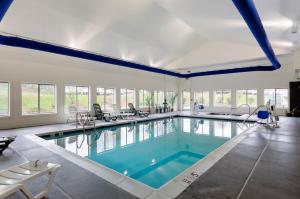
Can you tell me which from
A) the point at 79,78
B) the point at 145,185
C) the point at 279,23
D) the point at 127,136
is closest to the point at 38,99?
the point at 79,78

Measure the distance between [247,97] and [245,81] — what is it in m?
1.19

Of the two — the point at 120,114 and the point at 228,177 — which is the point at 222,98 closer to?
the point at 120,114

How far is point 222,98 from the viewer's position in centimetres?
1380

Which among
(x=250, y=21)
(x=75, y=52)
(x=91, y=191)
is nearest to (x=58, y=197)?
(x=91, y=191)

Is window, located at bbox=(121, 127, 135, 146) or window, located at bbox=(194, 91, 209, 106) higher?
window, located at bbox=(194, 91, 209, 106)

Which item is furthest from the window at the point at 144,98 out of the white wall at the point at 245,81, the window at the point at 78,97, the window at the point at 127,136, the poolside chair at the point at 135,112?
the window at the point at 127,136

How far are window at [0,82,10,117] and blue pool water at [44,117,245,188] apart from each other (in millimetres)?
2657

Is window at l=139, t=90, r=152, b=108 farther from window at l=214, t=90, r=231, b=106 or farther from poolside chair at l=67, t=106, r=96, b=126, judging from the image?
window at l=214, t=90, r=231, b=106

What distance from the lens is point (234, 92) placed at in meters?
13.1

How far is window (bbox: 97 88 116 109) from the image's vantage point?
10.3 m

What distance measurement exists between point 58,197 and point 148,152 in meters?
3.21

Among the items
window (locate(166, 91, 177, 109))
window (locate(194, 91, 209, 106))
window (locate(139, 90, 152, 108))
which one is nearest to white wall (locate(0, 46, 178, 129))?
window (locate(139, 90, 152, 108))

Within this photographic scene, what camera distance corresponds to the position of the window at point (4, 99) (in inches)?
269

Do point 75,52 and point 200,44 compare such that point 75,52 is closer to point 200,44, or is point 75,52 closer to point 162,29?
point 162,29
